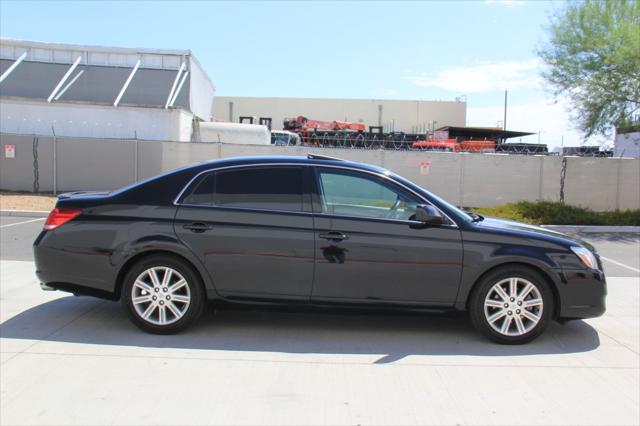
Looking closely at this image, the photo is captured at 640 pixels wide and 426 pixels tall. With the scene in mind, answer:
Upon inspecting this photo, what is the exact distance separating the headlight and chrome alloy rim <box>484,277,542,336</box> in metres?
0.52

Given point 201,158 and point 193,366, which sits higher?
point 201,158

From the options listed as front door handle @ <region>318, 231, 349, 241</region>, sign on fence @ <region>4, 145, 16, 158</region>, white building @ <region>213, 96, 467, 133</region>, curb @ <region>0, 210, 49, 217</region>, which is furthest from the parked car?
white building @ <region>213, 96, 467, 133</region>

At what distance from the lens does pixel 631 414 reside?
3543 millimetres

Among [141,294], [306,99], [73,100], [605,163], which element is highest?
[306,99]

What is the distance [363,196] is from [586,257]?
206cm

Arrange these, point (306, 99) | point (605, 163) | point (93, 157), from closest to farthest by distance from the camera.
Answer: point (605, 163) < point (93, 157) < point (306, 99)

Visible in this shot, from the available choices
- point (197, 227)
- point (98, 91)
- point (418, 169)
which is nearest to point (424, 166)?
point (418, 169)

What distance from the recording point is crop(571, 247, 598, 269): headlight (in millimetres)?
4789

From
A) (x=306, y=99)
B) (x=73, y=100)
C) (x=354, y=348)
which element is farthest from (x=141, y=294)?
(x=306, y=99)

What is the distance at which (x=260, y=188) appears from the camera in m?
4.87

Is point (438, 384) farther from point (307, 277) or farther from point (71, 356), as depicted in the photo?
point (71, 356)

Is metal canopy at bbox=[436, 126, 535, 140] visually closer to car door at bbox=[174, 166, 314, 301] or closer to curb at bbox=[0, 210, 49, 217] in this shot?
curb at bbox=[0, 210, 49, 217]

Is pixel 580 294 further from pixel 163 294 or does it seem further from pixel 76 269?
pixel 76 269

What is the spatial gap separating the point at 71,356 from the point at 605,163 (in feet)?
60.0
